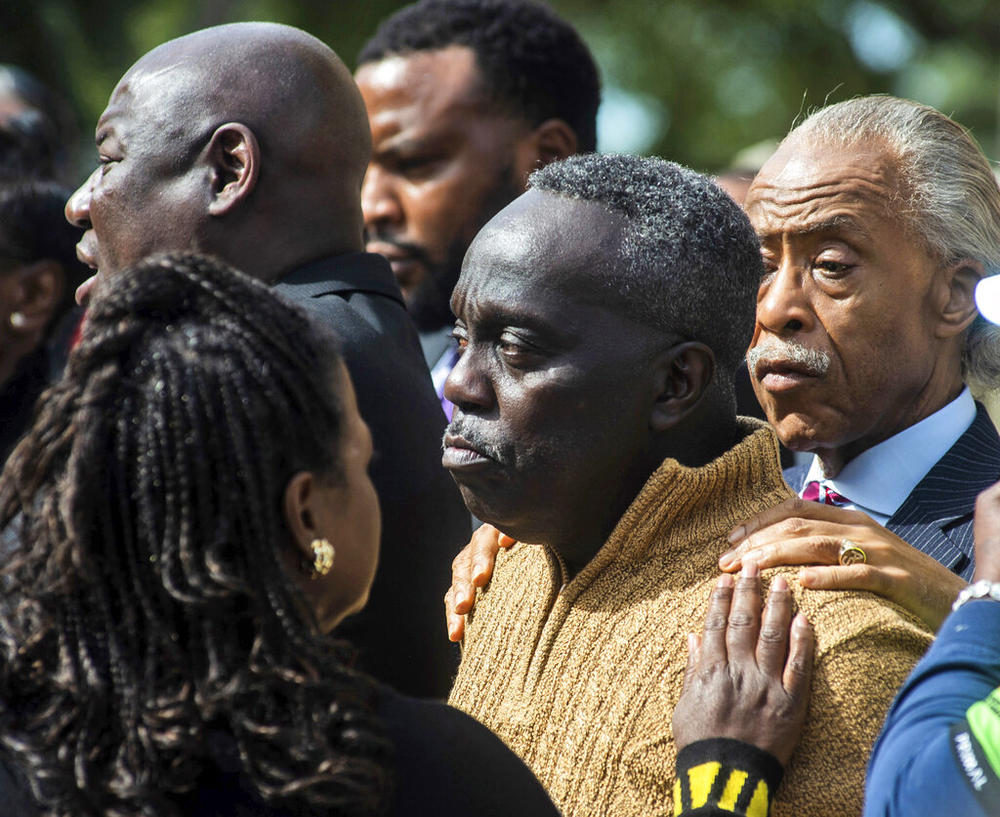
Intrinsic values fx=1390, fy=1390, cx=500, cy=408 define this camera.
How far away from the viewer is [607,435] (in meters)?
2.49

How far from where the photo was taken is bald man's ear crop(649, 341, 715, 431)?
2.51 m

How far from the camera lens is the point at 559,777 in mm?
2422

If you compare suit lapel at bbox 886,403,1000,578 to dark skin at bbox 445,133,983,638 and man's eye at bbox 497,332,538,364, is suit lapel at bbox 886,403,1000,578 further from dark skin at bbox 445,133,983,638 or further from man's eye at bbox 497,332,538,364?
man's eye at bbox 497,332,538,364

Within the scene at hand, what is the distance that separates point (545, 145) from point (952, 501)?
7.68 feet

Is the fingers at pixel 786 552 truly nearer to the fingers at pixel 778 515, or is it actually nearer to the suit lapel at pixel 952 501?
the fingers at pixel 778 515

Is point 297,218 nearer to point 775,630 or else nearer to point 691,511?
point 691,511

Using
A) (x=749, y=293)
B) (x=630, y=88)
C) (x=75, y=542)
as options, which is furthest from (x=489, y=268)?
(x=630, y=88)

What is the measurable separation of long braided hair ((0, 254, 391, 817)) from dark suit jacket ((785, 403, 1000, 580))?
1682 millimetres

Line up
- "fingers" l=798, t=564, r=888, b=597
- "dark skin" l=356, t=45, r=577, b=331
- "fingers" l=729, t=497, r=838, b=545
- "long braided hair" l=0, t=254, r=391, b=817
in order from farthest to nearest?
1. "dark skin" l=356, t=45, r=577, b=331
2. "fingers" l=729, t=497, r=838, b=545
3. "fingers" l=798, t=564, r=888, b=597
4. "long braided hair" l=0, t=254, r=391, b=817

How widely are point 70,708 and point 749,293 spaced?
1475 millimetres

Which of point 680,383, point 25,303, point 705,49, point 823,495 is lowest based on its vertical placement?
point 705,49

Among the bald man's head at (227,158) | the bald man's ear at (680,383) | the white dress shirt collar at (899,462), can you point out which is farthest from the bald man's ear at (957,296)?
the bald man's head at (227,158)

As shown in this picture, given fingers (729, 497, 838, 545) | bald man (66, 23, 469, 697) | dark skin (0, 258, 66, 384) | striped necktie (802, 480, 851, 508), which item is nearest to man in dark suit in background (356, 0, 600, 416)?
dark skin (0, 258, 66, 384)

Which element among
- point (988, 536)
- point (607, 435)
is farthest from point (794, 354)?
point (988, 536)
